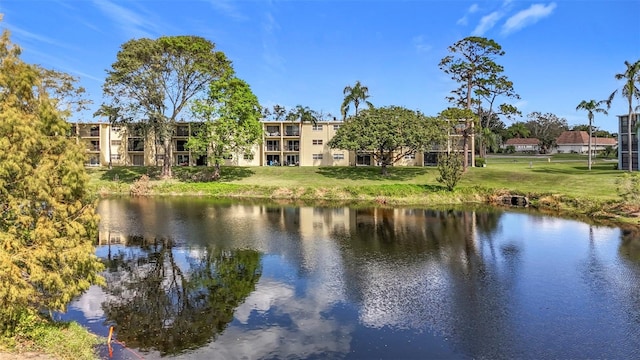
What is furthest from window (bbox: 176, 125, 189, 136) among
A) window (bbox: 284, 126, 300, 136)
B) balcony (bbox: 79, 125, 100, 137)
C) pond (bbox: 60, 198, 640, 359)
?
pond (bbox: 60, 198, 640, 359)

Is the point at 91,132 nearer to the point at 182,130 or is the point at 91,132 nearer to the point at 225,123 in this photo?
the point at 182,130

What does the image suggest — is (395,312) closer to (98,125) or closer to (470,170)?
(470,170)

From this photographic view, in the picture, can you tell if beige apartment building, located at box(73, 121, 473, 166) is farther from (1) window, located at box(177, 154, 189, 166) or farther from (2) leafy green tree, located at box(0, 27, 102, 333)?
(2) leafy green tree, located at box(0, 27, 102, 333)

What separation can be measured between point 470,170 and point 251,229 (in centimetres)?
4570

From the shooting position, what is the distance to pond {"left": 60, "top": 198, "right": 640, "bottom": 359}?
16.7 m

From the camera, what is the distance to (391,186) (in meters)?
60.6

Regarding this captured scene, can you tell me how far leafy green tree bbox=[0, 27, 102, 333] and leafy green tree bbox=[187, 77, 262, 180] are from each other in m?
54.6

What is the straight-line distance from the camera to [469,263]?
92.1ft

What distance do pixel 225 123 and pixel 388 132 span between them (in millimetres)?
24317

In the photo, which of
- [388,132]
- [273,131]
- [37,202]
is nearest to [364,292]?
[37,202]

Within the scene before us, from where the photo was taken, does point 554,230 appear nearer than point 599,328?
No

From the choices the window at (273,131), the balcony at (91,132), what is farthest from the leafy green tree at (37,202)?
the balcony at (91,132)

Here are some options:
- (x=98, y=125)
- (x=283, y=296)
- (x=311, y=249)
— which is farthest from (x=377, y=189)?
(x=98, y=125)

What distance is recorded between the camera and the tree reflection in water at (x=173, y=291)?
17391 millimetres
